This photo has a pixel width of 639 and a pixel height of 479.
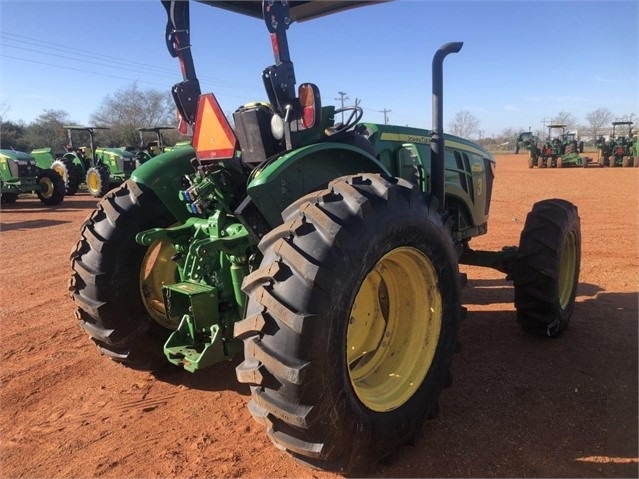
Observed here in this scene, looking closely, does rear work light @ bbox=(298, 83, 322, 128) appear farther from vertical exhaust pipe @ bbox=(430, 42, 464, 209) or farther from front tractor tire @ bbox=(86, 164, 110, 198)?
front tractor tire @ bbox=(86, 164, 110, 198)

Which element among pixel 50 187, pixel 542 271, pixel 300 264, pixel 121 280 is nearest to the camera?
pixel 300 264

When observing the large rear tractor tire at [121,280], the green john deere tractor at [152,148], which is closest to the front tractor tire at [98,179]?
the green john deere tractor at [152,148]

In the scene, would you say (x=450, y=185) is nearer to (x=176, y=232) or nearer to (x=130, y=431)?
(x=176, y=232)

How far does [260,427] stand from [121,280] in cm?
137

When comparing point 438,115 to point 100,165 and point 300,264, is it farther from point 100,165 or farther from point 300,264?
point 100,165

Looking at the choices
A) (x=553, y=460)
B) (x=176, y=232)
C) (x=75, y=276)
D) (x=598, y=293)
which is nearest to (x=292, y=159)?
(x=176, y=232)

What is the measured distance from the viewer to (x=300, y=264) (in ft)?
7.09

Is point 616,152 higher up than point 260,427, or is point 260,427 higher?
point 260,427

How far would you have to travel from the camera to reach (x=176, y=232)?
3.43 m

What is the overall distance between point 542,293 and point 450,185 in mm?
1235

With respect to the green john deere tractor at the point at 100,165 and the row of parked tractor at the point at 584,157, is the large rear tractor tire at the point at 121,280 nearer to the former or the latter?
the green john deere tractor at the point at 100,165

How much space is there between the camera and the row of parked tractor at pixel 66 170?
54.6 ft

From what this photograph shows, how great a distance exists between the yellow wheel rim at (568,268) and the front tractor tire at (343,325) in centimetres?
230

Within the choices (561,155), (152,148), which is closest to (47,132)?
(152,148)
